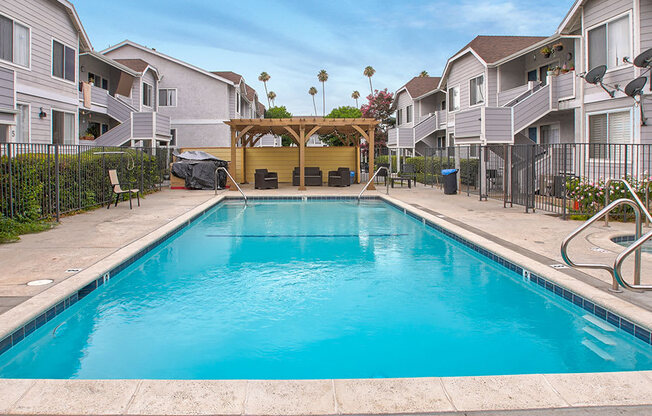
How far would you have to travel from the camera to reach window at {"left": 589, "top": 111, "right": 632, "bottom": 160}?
13719mm

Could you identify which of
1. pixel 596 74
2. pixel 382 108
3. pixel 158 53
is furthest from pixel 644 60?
pixel 382 108

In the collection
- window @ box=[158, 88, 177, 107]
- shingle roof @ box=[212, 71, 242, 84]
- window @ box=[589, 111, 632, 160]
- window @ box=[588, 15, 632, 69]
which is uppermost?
shingle roof @ box=[212, 71, 242, 84]

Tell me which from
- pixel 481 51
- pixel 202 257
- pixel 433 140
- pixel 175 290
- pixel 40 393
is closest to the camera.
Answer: pixel 40 393

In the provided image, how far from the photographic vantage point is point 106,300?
597 centimetres

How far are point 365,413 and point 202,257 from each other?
592 centimetres

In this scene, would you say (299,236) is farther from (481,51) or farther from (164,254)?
(481,51)

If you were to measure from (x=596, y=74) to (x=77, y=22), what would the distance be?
1633cm

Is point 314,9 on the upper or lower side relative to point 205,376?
upper

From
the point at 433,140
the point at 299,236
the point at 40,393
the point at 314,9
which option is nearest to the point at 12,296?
the point at 40,393

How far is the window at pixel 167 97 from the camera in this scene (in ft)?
101

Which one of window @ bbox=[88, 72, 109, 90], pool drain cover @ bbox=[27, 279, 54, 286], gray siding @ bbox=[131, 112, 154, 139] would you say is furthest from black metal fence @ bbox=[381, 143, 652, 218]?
window @ bbox=[88, 72, 109, 90]

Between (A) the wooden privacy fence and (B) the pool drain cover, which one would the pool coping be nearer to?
(B) the pool drain cover

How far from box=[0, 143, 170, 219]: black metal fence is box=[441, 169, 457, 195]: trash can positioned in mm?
10362

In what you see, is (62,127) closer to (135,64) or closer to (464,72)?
(135,64)
